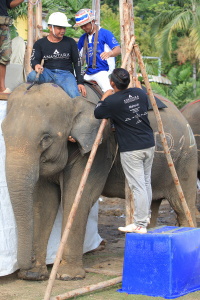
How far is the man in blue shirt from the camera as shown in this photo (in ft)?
21.6

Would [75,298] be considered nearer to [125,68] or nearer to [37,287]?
[37,287]

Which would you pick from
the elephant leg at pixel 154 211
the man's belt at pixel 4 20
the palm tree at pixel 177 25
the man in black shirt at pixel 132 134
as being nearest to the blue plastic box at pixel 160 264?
the man in black shirt at pixel 132 134

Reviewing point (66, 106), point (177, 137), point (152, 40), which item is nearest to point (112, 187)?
point (177, 137)

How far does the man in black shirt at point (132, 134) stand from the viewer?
5316 mm

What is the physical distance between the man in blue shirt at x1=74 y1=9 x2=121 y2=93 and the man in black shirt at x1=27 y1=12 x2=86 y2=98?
20.3 inches

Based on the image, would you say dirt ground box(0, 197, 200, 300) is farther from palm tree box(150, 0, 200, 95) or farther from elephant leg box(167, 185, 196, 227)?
palm tree box(150, 0, 200, 95)

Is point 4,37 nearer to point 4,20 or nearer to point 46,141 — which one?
point 4,20

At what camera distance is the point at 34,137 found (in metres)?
5.26

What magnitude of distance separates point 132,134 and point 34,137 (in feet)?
3.34

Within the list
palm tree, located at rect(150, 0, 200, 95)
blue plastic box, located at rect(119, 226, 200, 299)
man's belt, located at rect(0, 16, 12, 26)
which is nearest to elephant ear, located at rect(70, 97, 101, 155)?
blue plastic box, located at rect(119, 226, 200, 299)

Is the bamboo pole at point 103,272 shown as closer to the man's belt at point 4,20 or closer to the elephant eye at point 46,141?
the elephant eye at point 46,141

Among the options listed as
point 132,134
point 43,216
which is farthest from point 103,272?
point 132,134

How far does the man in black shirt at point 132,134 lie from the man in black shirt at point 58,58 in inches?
27.8

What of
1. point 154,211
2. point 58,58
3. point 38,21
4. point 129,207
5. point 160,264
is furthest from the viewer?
point 38,21
